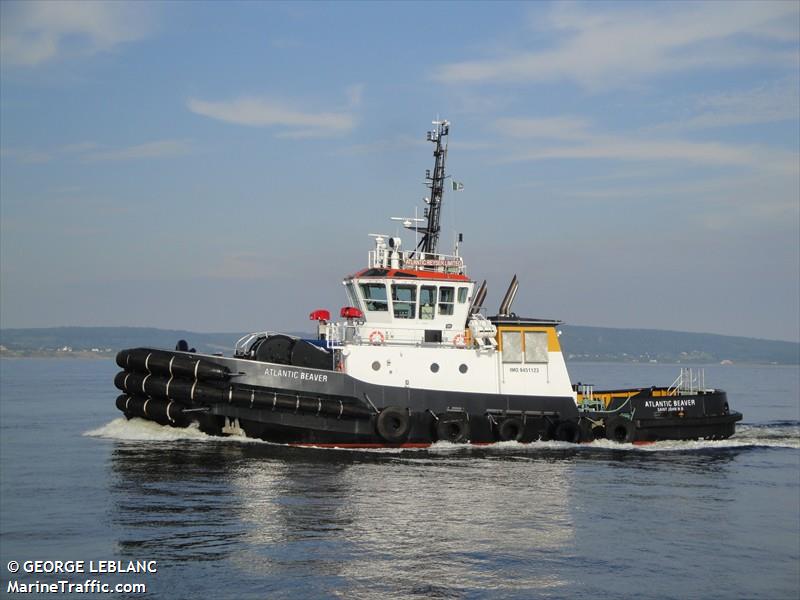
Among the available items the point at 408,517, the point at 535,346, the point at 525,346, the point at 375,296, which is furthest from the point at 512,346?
the point at 408,517

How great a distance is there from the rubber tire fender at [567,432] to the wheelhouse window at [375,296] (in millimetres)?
6128

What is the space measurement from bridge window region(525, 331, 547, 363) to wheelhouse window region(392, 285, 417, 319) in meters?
3.50

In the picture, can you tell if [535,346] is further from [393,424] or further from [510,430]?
[393,424]

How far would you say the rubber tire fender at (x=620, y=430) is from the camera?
86.1 ft

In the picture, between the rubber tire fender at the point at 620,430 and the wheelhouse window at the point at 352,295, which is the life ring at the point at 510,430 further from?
the wheelhouse window at the point at 352,295

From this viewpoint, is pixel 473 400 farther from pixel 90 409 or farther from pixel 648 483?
pixel 90 409

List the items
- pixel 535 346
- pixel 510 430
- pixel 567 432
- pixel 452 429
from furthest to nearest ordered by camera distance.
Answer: pixel 535 346 → pixel 567 432 → pixel 510 430 → pixel 452 429

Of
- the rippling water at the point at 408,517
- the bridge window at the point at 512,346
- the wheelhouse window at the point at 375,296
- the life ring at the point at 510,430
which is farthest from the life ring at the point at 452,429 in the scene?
the wheelhouse window at the point at 375,296

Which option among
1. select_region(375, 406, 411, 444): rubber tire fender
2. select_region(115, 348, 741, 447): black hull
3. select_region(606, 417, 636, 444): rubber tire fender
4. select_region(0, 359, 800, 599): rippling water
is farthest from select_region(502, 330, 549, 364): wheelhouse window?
select_region(375, 406, 411, 444): rubber tire fender

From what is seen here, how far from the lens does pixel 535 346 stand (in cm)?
2545

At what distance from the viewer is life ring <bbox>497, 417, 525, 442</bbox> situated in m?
24.5

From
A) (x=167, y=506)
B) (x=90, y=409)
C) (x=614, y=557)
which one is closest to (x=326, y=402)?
(x=167, y=506)

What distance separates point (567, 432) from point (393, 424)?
541 cm

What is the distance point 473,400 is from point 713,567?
11163 millimetres
